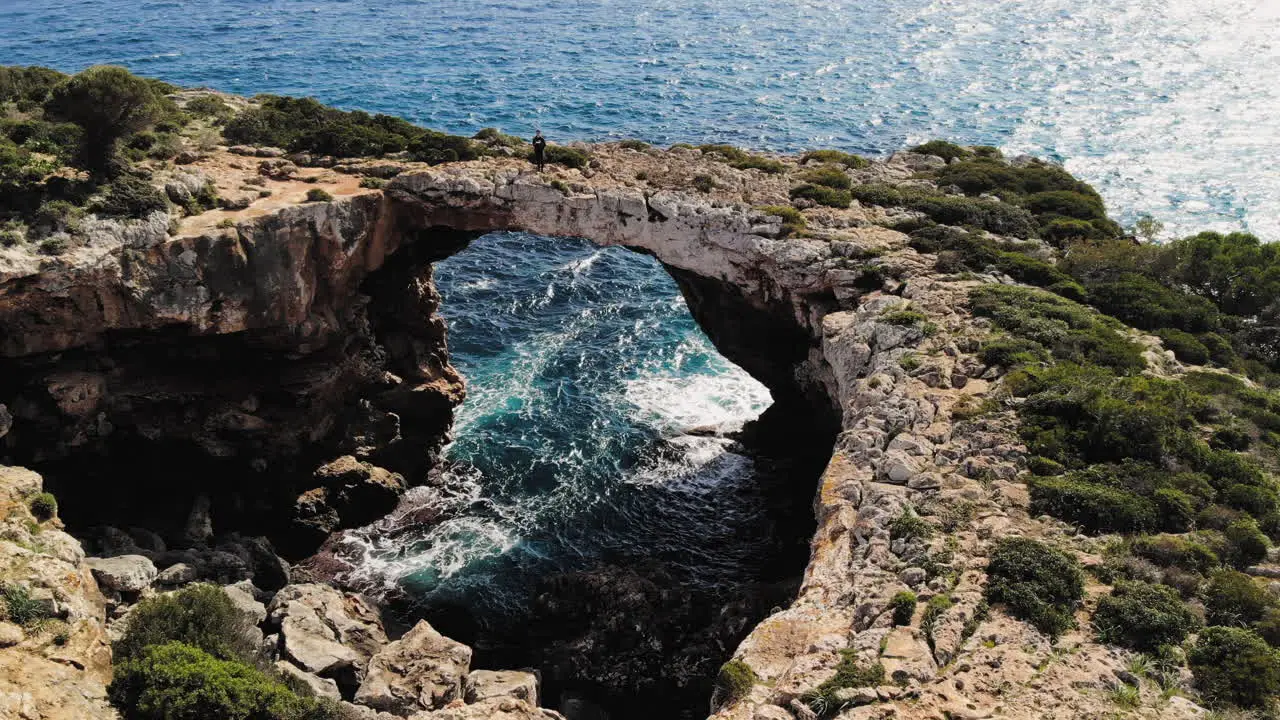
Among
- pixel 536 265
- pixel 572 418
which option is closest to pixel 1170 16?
pixel 536 265

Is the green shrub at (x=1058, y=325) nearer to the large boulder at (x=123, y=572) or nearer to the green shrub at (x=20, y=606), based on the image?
the large boulder at (x=123, y=572)

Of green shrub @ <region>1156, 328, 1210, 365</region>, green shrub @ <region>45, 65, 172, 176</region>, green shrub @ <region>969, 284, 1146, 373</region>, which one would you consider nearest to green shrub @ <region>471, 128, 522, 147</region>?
green shrub @ <region>45, 65, 172, 176</region>

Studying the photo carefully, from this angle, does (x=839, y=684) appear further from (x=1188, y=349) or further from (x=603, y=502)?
(x=603, y=502)

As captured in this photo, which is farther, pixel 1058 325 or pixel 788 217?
pixel 788 217

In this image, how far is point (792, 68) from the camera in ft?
285

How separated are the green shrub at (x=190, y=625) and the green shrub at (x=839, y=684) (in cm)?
1480

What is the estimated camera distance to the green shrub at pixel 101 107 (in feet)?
105

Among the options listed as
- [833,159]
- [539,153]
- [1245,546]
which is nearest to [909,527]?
[1245,546]

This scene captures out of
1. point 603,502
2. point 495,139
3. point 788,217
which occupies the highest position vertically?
point 495,139

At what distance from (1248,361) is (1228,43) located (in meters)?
69.4

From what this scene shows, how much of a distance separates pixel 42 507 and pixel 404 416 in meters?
18.4

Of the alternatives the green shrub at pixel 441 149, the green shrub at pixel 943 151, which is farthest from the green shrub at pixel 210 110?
the green shrub at pixel 943 151

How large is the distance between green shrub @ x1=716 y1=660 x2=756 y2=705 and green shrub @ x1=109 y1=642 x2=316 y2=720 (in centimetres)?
990

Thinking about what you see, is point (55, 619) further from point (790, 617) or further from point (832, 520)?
point (832, 520)
